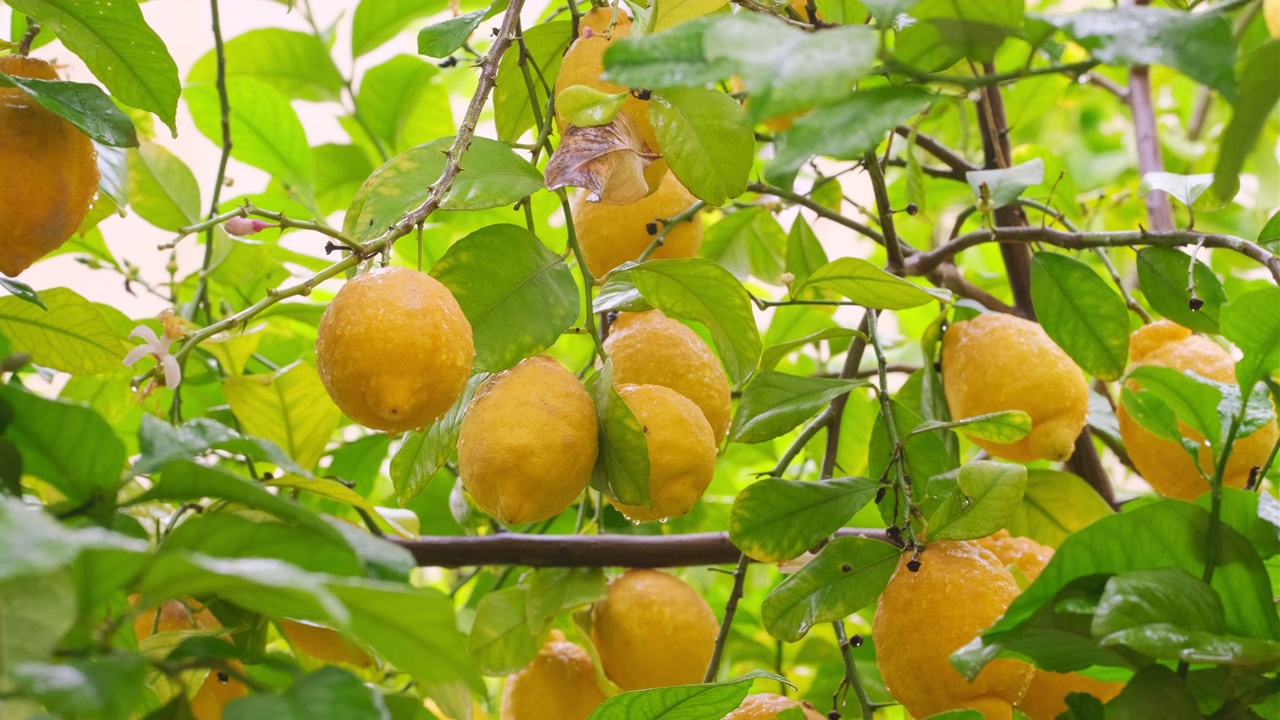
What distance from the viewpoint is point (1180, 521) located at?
0.47m

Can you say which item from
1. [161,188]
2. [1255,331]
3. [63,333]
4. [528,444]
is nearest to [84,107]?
[63,333]

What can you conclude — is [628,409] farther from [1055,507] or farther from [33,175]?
[1055,507]

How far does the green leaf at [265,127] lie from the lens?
Answer: 97cm

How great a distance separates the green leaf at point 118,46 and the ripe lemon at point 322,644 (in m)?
0.30

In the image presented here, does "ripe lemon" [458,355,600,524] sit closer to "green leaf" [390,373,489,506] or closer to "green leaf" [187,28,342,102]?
"green leaf" [390,373,489,506]

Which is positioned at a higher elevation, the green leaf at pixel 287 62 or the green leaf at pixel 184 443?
the green leaf at pixel 287 62

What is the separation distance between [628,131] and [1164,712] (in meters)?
0.36

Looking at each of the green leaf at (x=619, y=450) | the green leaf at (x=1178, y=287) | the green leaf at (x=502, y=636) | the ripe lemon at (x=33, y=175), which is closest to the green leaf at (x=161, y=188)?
the ripe lemon at (x=33, y=175)

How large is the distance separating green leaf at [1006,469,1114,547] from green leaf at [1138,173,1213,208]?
0.22m

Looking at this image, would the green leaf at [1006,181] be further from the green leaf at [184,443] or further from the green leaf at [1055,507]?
the green leaf at [184,443]

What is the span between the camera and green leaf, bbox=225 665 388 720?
0.29m

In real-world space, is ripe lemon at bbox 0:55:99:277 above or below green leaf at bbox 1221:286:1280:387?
above

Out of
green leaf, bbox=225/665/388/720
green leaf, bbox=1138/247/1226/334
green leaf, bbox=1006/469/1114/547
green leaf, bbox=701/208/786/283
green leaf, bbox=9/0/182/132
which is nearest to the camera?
green leaf, bbox=225/665/388/720

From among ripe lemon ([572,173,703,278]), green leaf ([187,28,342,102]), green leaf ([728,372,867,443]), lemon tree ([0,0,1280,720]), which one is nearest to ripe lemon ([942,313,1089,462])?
lemon tree ([0,0,1280,720])
